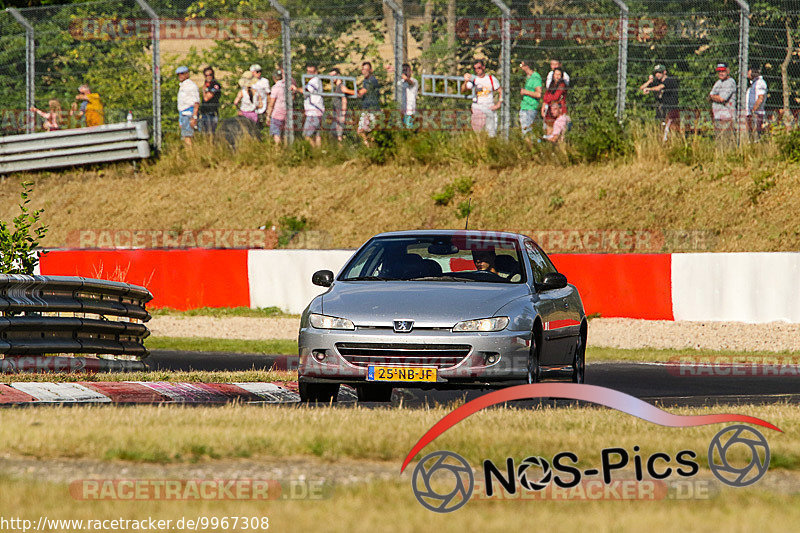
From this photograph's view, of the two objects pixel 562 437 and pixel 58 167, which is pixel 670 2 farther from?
pixel 562 437

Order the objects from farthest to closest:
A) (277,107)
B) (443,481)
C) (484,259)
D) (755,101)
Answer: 1. (277,107)
2. (755,101)
3. (484,259)
4. (443,481)

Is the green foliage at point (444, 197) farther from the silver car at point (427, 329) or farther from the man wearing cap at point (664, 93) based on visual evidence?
the silver car at point (427, 329)

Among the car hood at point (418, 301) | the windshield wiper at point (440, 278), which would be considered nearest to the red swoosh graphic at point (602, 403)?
the car hood at point (418, 301)

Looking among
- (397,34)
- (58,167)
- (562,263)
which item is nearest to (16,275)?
(562,263)

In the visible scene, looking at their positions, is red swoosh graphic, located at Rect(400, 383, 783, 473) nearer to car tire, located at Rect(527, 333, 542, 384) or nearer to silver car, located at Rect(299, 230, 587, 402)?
silver car, located at Rect(299, 230, 587, 402)

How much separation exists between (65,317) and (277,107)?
585 inches

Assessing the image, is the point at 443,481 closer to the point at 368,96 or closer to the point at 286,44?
the point at 368,96

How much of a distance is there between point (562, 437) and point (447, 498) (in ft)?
6.45

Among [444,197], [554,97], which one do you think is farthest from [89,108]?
[554,97]

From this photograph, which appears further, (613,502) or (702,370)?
(702,370)

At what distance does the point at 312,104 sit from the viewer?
2627 cm

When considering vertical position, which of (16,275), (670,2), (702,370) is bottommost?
(702,370)

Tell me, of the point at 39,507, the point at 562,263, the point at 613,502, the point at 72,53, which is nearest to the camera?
the point at 39,507

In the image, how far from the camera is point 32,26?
27797mm
